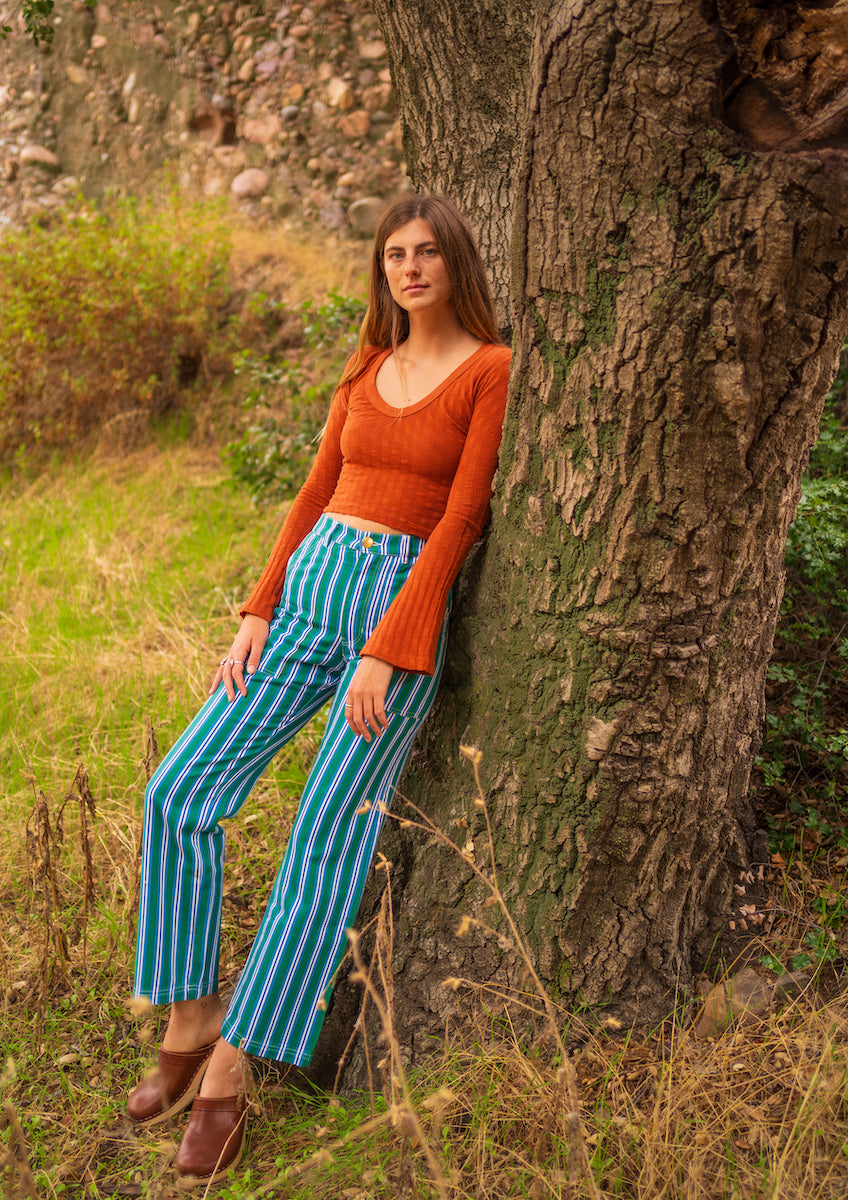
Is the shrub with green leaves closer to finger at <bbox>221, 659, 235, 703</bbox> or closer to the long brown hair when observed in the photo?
the long brown hair

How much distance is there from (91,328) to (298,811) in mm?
5892

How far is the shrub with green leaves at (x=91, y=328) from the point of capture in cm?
677

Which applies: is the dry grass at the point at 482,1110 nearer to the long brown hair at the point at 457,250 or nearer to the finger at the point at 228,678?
the finger at the point at 228,678

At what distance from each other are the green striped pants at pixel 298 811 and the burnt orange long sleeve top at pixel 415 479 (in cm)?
8

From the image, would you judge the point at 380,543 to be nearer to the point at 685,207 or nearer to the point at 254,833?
the point at 685,207

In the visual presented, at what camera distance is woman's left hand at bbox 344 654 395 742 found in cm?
196

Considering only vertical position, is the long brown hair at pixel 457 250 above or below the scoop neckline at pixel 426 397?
above

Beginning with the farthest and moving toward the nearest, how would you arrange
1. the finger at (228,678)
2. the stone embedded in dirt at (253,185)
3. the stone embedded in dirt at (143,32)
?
1. the stone embedded in dirt at (143,32)
2. the stone embedded in dirt at (253,185)
3. the finger at (228,678)

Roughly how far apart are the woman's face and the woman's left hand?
2.99ft

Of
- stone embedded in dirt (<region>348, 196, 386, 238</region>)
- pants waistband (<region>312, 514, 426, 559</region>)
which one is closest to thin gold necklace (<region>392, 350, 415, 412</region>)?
pants waistband (<region>312, 514, 426, 559</region>)

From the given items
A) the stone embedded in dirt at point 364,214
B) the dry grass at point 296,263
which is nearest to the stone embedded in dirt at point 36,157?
the dry grass at point 296,263

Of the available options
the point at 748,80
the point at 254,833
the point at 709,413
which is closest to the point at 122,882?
the point at 254,833

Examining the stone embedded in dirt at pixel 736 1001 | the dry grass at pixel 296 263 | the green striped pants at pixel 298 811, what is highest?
the dry grass at pixel 296 263

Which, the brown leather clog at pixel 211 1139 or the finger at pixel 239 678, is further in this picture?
the finger at pixel 239 678
